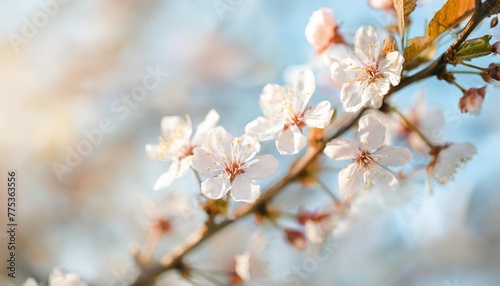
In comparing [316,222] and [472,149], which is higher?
[472,149]

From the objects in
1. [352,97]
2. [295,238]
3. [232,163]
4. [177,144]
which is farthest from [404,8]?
[295,238]

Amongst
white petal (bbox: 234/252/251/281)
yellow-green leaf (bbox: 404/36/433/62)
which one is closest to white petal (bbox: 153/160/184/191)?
white petal (bbox: 234/252/251/281)

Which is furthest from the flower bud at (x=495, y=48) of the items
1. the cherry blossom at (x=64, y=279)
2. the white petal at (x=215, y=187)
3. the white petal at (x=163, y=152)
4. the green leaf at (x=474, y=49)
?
the cherry blossom at (x=64, y=279)

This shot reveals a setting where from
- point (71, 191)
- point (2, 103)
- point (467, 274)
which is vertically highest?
point (2, 103)

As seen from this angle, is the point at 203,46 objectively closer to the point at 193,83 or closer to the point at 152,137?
the point at 193,83

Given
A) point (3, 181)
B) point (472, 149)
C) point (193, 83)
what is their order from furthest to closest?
point (193, 83) → point (3, 181) → point (472, 149)

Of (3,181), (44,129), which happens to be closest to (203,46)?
(44,129)

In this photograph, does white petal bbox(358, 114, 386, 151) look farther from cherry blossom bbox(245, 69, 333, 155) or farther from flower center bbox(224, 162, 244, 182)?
flower center bbox(224, 162, 244, 182)

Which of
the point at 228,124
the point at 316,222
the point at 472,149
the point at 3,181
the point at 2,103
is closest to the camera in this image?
the point at 472,149
